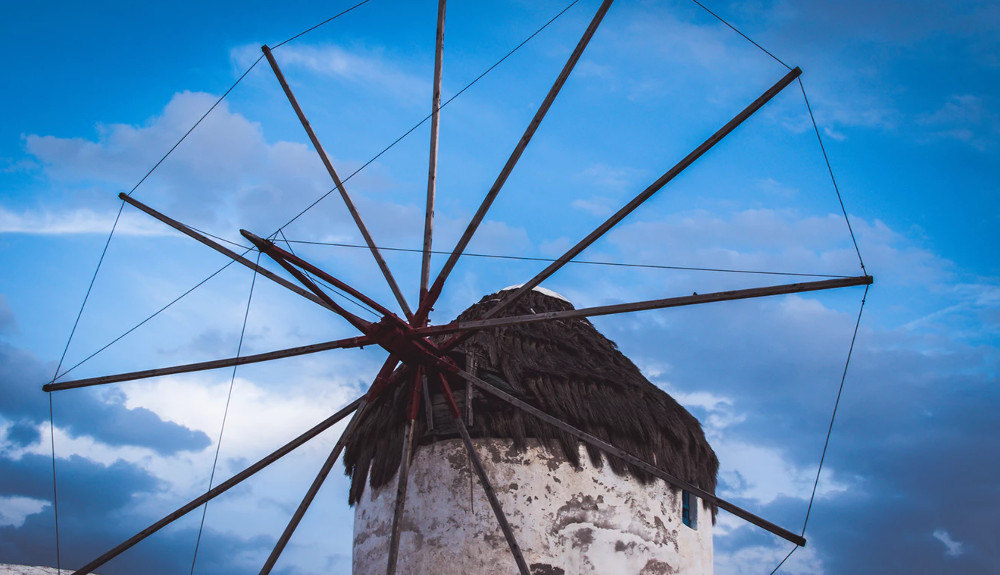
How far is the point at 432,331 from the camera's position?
23.2ft

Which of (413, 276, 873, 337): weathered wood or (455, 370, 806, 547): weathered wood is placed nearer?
(413, 276, 873, 337): weathered wood

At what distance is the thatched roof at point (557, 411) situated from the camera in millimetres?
7949

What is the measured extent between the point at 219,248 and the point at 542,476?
3.47m

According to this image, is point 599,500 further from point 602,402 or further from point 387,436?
point 387,436

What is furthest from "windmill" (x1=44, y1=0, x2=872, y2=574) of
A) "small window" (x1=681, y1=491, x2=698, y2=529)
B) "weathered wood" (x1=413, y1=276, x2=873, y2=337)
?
"small window" (x1=681, y1=491, x2=698, y2=529)

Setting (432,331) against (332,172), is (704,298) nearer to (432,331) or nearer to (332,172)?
(432,331)

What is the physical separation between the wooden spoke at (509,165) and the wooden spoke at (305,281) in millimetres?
501

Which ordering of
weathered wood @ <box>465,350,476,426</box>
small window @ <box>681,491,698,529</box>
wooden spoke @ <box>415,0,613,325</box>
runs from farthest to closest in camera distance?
small window @ <box>681,491,698,529</box>, weathered wood @ <box>465,350,476,426</box>, wooden spoke @ <box>415,0,613,325</box>

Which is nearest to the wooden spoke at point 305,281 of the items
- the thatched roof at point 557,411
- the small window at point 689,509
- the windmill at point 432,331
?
the windmill at point 432,331

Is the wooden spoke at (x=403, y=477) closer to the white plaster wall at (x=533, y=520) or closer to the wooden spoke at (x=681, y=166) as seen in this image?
the white plaster wall at (x=533, y=520)

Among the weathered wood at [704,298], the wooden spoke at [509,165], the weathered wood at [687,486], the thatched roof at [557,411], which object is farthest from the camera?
the thatched roof at [557,411]

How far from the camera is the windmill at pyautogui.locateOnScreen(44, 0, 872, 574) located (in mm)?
6328

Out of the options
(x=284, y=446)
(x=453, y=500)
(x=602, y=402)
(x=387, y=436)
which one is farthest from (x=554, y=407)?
(x=284, y=446)

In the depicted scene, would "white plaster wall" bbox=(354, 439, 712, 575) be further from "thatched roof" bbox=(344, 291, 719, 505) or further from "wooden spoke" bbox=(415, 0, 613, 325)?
"wooden spoke" bbox=(415, 0, 613, 325)
